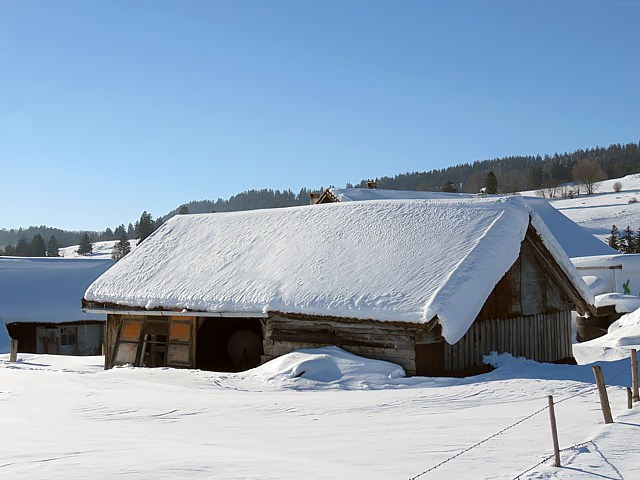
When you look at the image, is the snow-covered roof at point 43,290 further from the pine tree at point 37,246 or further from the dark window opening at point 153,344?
the pine tree at point 37,246

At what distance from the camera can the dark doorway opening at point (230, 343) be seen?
19609mm

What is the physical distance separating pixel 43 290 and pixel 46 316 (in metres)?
2.69

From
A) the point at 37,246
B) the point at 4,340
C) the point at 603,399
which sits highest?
the point at 37,246

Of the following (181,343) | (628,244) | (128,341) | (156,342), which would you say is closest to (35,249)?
(628,244)

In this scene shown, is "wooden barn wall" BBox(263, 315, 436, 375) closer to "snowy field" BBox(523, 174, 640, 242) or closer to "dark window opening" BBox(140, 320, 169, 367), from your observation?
"dark window opening" BBox(140, 320, 169, 367)

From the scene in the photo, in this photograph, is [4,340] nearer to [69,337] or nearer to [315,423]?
[69,337]

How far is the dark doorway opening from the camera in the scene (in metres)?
19.6

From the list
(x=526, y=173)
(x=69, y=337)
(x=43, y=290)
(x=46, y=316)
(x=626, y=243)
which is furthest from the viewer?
(x=526, y=173)

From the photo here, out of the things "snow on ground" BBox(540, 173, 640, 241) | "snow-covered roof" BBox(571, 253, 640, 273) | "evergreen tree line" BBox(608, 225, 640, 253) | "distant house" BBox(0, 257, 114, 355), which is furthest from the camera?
"snow on ground" BBox(540, 173, 640, 241)

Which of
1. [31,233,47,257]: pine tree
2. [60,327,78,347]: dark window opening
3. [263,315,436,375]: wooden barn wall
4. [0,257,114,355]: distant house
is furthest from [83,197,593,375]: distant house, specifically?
[31,233,47,257]: pine tree

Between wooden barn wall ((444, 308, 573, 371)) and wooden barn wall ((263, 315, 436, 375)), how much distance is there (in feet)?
3.18

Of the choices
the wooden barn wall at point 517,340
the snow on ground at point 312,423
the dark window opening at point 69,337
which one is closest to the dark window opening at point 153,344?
the snow on ground at point 312,423

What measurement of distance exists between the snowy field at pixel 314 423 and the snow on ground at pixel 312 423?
25 millimetres

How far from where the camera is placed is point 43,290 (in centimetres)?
3566
